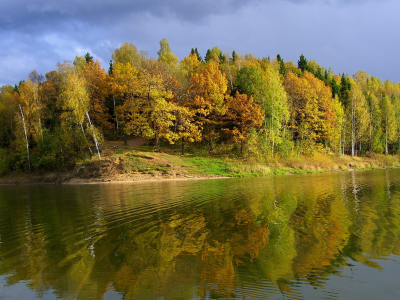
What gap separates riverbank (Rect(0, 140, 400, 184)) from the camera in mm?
32750

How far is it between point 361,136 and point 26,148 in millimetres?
65738

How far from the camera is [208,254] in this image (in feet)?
21.6

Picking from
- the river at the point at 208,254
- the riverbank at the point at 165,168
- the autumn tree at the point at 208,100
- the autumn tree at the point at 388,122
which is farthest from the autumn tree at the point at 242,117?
the autumn tree at the point at 388,122

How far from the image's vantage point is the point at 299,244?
712cm

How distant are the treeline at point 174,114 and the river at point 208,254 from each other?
28.4 meters

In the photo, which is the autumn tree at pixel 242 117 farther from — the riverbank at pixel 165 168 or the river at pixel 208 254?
the river at pixel 208 254

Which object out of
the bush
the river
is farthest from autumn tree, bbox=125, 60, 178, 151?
the river

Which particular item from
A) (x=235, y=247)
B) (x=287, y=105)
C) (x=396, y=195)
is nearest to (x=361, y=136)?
(x=287, y=105)

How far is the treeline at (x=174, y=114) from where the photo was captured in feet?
127

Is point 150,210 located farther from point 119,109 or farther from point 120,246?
point 119,109

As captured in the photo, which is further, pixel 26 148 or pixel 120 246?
pixel 26 148

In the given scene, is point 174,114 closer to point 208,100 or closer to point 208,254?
point 208,100

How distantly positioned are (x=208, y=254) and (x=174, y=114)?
3616 cm

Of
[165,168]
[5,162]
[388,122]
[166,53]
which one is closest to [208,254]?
[165,168]
